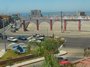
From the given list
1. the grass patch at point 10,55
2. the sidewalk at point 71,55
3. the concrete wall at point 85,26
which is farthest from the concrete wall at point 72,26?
the grass patch at point 10,55

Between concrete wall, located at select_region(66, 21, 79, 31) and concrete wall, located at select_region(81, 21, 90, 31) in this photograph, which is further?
concrete wall, located at select_region(66, 21, 79, 31)

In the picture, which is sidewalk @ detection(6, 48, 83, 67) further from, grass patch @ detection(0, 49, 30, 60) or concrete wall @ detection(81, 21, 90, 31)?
concrete wall @ detection(81, 21, 90, 31)

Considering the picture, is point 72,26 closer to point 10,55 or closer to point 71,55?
point 71,55

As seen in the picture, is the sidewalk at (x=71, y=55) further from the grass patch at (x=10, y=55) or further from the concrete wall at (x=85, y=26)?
the concrete wall at (x=85, y=26)

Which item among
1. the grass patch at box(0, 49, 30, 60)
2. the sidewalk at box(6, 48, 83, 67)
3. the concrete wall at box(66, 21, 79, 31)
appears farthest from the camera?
the concrete wall at box(66, 21, 79, 31)

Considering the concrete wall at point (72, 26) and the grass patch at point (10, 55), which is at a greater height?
the concrete wall at point (72, 26)

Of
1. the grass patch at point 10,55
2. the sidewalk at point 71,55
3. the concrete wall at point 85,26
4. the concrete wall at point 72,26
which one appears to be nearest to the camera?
the sidewalk at point 71,55

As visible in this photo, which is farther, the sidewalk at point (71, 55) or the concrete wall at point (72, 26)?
the concrete wall at point (72, 26)

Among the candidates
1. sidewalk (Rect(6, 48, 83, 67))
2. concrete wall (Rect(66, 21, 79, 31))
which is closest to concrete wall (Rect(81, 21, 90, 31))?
concrete wall (Rect(66, 21, 79, 31))

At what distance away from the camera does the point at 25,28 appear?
11162 cm

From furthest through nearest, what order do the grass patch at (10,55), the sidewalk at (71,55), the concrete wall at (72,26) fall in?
the concrete wall at (72,26) → the grass patch at (10,55) → the sidewalk at (71,55)

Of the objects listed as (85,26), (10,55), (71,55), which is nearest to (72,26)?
(85,26)

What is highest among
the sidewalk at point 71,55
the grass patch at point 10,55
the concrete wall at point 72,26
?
the concrete wall at point 72,26

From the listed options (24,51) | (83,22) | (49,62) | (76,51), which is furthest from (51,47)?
(83,22)
